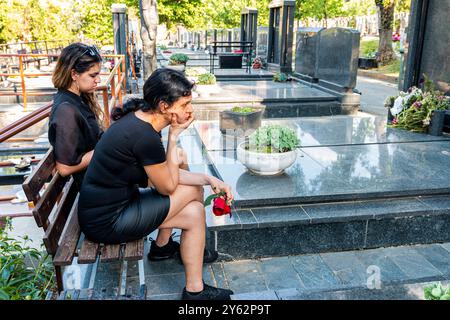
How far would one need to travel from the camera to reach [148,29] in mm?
10766

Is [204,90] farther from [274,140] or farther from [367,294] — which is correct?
[367,294]

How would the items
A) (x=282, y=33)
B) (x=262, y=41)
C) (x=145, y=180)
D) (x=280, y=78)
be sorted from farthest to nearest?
1. (x=262, y=41)
2. (x=282, y=33)
3. (x=280, y=78)
4. (x=145, y=180)

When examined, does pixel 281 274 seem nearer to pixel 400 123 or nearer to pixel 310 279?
pixel 310 279

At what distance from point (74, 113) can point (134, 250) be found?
1061 mm

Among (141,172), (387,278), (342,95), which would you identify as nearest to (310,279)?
(387,278)

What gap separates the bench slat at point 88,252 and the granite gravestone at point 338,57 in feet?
25.4

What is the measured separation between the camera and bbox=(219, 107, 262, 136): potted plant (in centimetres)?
664

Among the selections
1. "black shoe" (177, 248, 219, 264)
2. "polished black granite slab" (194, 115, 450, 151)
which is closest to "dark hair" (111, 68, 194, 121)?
"black shoe" (177, 248, 219, 264)

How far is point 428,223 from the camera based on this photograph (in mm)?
3967

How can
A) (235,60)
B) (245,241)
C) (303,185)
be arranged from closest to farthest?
(245,241) → (303,185) → (235,60)

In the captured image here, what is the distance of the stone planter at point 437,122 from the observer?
639cm

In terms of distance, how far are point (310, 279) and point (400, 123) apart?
423 centimetres

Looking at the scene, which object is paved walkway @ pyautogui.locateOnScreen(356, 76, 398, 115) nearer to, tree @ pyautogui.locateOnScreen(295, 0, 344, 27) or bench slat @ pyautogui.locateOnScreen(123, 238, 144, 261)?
bench slat @ pyautogui.locateOnScreen(123, 238, 144, 261)

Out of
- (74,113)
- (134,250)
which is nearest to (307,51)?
(74,113)
